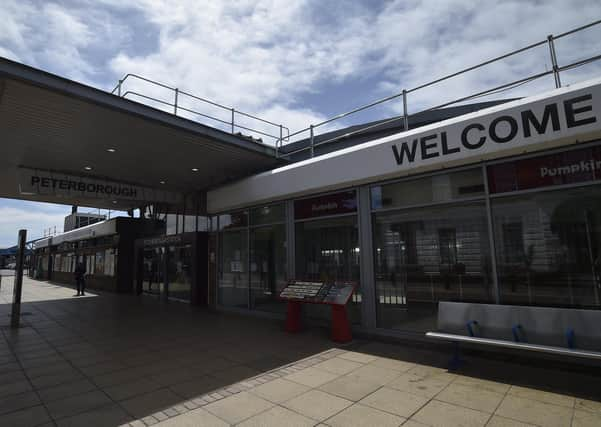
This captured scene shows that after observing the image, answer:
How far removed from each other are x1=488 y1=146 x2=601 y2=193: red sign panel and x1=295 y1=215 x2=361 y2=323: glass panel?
9.48ft

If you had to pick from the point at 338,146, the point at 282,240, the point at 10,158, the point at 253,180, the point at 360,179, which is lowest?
the point at 282,240

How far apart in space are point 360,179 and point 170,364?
4703 millimetres

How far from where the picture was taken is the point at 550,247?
5457 mm

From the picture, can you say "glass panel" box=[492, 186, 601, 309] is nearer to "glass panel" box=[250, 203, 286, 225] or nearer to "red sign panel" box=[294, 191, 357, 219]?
"red sign panel" box=[294, 191, 357, 219]

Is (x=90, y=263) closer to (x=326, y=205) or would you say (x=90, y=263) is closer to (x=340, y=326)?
(x=326, y=205)

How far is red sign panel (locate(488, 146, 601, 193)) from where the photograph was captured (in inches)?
195

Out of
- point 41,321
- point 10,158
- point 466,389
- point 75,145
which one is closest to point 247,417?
point 466,389

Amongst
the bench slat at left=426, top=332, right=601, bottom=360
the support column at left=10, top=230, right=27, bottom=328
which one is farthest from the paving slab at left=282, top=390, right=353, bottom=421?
the support column at left=10, top=230, right=27, bottom=328

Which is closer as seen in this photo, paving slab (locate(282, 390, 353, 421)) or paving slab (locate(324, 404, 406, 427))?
paving slab (locate(324, 404, 406, 427))

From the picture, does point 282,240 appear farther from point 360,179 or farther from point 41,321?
point 41,321

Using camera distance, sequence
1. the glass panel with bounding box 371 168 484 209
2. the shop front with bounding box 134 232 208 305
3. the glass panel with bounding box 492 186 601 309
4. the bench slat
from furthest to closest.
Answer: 1. the shop front with bounding box 134 232 208 305
2. the glass panel with bounding box 371 168 484 209
3. the glass panel with bounding box 492 186 601 309
4. the bench slat

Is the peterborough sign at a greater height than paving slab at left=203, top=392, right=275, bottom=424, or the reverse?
the peterborough sign

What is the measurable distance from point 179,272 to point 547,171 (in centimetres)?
1175

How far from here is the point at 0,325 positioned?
8953mm
